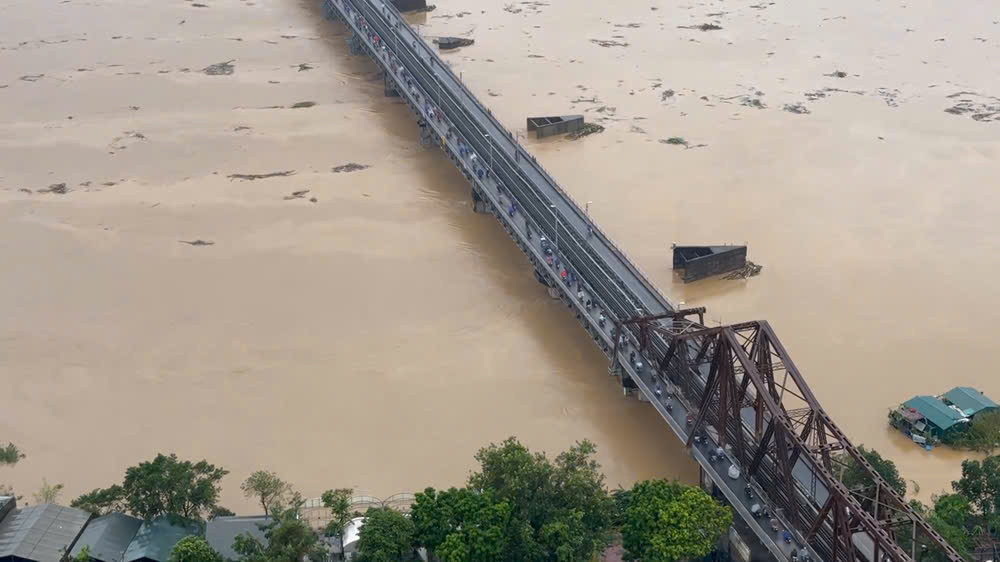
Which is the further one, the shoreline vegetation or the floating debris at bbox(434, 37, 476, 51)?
the floating debris at bbox(434, 37, 476, 51)

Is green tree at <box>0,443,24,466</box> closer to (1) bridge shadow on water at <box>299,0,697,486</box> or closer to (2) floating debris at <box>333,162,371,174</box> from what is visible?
(1) bridge shadow on water at <box>299,0,697,486</box>

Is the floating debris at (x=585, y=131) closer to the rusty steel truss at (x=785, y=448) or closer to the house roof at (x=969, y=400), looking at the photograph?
the rusty steel truss at (x=785, y=448)

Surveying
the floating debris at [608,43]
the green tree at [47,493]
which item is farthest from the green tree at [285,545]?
the floating debris at [608,43]

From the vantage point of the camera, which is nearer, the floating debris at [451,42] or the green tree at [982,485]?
the green tree at [982,485]

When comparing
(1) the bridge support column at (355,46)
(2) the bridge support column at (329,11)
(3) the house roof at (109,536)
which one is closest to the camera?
(3) the house roof at (109,536)

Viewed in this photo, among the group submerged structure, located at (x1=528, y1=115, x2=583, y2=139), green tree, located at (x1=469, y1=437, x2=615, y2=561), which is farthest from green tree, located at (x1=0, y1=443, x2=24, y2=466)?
submerged structure, located at (x1=528, y1=115, x2=583, y2=139)

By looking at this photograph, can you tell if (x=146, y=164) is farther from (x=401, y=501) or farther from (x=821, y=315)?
(x=821, y=315)

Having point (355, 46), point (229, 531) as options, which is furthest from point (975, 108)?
point (229, 531)

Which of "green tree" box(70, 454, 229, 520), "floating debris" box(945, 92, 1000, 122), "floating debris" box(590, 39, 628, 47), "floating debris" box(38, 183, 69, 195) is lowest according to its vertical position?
"floating debris" box(38, 183, 69, 195)
